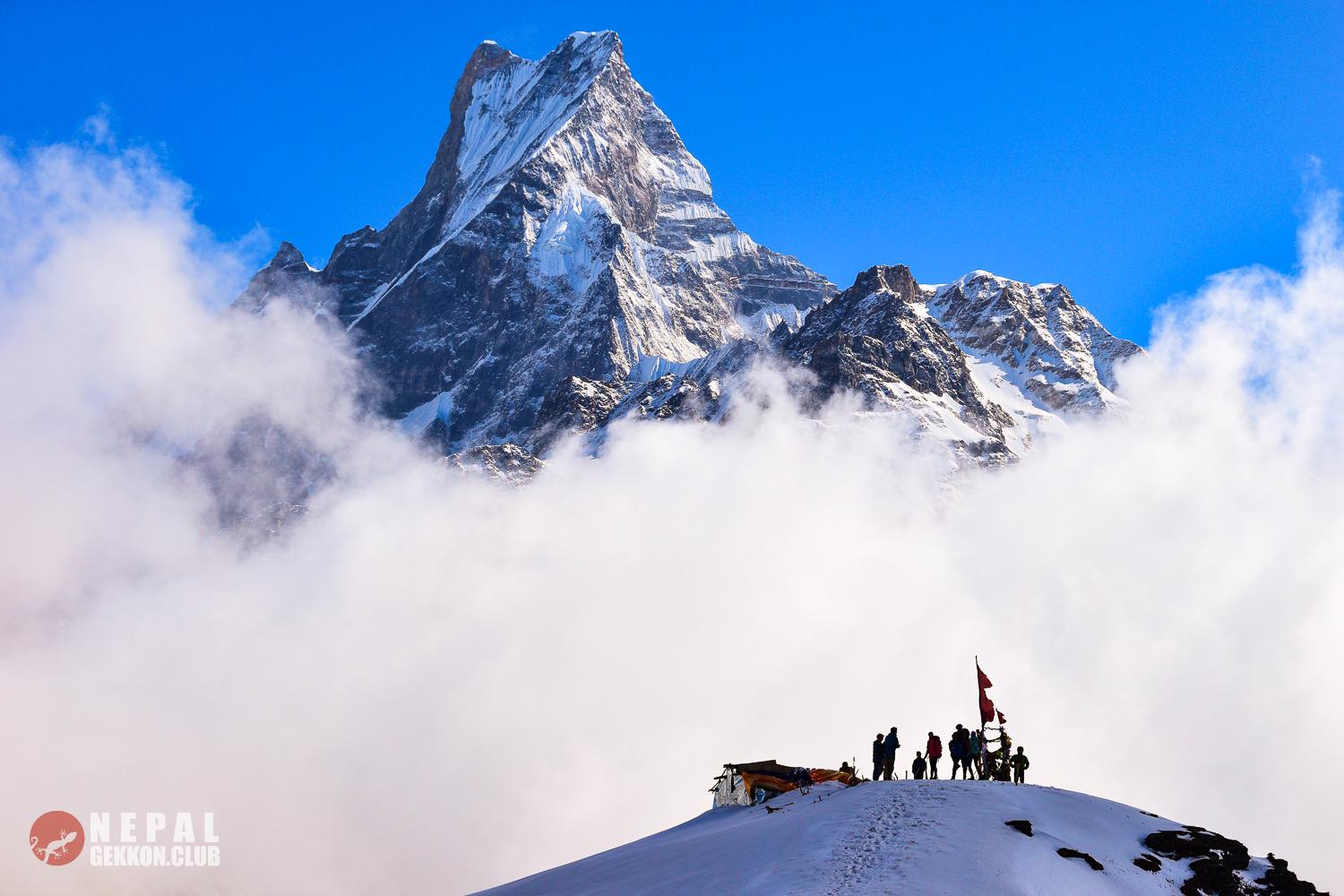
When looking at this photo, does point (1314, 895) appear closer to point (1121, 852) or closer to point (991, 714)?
point (1121, 852)

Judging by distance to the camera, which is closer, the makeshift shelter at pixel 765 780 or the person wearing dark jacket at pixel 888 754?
the person wearing dark jacket at pixel 888 754

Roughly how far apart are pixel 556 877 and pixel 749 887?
45.9 ft

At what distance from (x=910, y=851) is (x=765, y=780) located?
16.1 m

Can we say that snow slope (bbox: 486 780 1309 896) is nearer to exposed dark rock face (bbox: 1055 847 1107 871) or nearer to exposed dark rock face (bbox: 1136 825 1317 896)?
exposed dark rock face (bbox: 1055 847 1107 871)

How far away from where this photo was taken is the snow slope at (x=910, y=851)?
3073cm

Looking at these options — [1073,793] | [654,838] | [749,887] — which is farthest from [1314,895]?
[654,838]

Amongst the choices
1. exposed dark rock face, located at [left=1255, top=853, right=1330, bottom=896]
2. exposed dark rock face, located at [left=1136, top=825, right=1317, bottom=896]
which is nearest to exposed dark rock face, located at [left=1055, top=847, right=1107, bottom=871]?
exposed dark rock face, located at [left=1136, top=825, right=1317, bottom=896]

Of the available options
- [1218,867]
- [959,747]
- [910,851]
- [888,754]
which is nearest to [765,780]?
[888,754]

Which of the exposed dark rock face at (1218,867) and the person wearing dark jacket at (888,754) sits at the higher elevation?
the person wearing dark jacket at (888,754)

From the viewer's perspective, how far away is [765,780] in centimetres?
4803

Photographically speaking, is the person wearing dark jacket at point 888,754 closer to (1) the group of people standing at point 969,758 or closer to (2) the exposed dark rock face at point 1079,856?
(1) the group of people standing at point 969,758

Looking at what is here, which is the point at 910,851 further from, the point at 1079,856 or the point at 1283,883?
the point at 1283,883

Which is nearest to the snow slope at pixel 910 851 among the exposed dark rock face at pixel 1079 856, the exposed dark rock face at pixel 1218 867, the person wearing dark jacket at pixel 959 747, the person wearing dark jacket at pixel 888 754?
the exposed dark rock face at pixel 1079 856

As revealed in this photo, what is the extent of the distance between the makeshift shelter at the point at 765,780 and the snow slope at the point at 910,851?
3.60 metres
